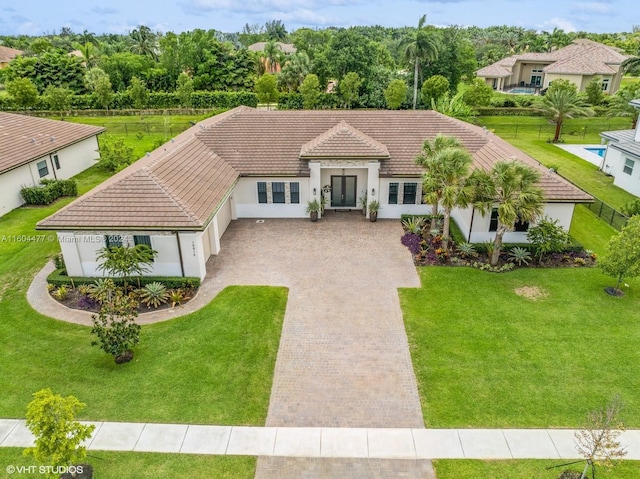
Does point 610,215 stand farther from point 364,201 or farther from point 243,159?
point 243,159

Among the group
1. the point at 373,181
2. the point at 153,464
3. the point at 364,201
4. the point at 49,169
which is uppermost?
the point at 373,181

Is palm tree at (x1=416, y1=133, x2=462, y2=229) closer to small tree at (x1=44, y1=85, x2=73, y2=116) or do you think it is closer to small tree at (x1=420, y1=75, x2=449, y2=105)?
small tree at (x1=420, y1=75, x2=449, y2=105)

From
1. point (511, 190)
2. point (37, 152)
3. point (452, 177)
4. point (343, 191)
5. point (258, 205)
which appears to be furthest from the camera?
point (37, 152)

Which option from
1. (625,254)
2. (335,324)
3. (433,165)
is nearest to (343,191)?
(433,165)

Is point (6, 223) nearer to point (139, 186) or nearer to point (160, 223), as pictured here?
point (139, 186)

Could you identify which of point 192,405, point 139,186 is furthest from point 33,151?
point 192,405
